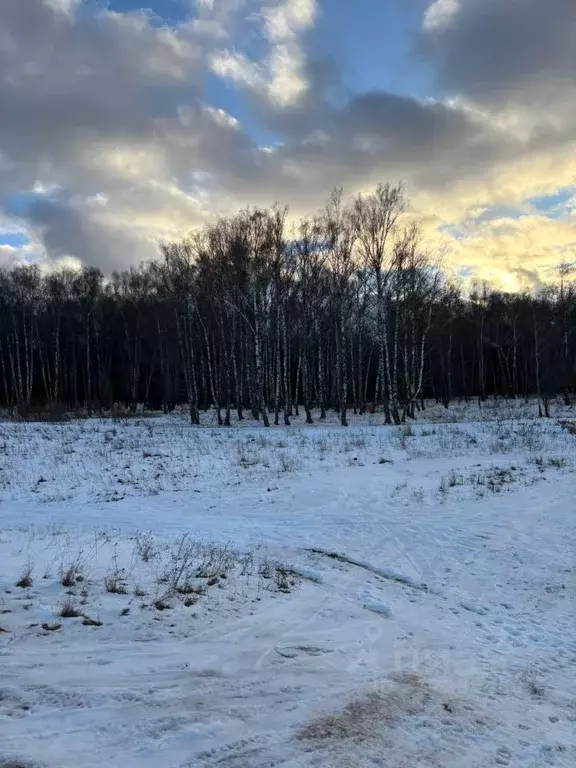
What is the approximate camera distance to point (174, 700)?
12.6ft

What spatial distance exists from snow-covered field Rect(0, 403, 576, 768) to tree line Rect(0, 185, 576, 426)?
1782 centimetres

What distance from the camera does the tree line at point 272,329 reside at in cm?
2983

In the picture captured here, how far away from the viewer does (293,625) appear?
546 cm

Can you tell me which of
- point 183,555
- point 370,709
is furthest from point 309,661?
point 183,555

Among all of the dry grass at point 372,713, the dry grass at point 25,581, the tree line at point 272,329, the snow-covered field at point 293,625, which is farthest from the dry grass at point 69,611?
the tree line at point 272,329

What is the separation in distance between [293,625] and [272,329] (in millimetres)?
31213

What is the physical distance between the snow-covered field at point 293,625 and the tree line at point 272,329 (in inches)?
701

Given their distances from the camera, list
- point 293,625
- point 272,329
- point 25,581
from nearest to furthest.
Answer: point 293,625, point 25,581, point 272,329

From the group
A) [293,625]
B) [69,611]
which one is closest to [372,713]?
[293,625]

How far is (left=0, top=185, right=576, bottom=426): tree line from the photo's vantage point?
1174 inches

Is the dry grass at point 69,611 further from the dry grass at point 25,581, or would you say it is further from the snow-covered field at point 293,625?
the dry grass at point 25,581

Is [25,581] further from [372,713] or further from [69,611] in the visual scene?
[372,713]

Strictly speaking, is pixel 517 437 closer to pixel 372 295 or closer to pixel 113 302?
pixel 372 295

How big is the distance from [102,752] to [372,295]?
31.9 meters
